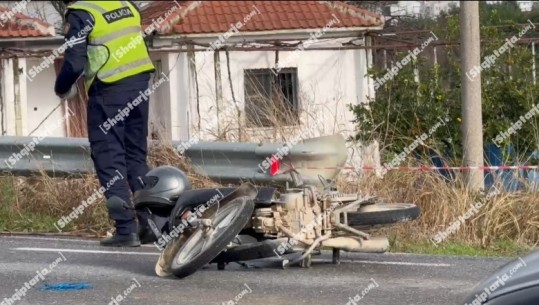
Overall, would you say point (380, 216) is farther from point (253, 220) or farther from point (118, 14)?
point (118, 14)

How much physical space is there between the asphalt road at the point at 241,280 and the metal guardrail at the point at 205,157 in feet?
3.49

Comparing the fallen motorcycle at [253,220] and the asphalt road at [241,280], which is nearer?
the asphalt road at [241,280]

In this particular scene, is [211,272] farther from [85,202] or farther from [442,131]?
[442,131]

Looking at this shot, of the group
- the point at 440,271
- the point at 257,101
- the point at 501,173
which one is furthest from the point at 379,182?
the point at 440,271

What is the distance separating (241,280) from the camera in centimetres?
764

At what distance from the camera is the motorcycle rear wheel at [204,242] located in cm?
747

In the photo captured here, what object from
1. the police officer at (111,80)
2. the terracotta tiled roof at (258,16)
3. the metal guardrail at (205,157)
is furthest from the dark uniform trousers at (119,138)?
the terracotta tiled roof at (258,16)

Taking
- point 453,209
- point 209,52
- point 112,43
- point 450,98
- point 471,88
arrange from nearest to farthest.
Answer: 1. point 112,43
2. point 453,209
3. point 471,88
4. point 450,98
5. point 209,52

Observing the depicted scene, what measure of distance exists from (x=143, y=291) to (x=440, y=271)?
217 centimetres

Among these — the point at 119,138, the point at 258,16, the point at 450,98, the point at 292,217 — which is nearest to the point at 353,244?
the point at 292,217

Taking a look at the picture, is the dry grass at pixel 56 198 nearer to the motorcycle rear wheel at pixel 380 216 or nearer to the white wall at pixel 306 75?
the white wall at pixel 306 75

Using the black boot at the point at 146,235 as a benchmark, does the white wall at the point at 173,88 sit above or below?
above

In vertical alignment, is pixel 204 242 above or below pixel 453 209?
above

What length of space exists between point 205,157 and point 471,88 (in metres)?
2.88
